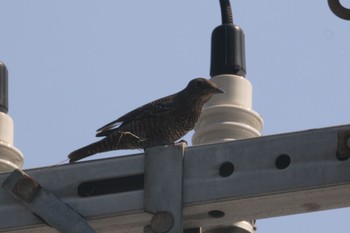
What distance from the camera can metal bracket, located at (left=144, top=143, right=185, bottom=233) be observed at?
11.2ft

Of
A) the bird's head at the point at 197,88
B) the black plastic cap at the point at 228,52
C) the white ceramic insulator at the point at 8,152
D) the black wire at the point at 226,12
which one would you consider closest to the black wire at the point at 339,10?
the black plastic cap at the point at 228,52

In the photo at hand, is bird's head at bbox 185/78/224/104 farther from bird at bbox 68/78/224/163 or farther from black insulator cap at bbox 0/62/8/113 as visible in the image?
black insulator cap at bbox 0/62/8/113

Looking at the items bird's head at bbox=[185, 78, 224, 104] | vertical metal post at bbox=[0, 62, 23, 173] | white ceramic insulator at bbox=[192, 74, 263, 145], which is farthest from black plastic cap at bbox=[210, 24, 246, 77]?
bird's head at bbox=[185, 78, 224, 104]

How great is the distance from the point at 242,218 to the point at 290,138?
1.09 feet

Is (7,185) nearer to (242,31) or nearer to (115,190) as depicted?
(115,190)

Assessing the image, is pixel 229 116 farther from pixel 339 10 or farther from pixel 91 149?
pixel 91 149

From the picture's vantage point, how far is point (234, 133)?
381 centimetres

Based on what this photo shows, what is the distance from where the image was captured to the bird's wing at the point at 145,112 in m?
6.55

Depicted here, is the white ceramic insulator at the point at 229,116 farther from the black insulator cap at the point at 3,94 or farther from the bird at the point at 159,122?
the bird at the point at 159,122

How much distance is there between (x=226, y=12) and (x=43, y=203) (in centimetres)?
134

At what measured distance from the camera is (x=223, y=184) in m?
3.38

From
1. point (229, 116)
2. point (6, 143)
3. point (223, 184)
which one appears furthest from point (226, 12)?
point (223, 184)

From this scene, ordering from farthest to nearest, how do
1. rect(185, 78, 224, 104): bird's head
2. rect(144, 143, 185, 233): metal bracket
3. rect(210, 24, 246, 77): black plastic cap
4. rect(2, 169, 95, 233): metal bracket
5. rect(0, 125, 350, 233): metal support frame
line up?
1. rect(185, 78, 224, 104): bird's head
2. rect(210, 24, 246, 77): black plastic cap
3. rect(2, 169, 95, 233): metal bracket
4. rect(144, 143, 185, 233): metal bracket
5. rect(0, 125, 350, 233): metal support frame

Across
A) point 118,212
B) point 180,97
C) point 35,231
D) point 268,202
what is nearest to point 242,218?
point 268,202
